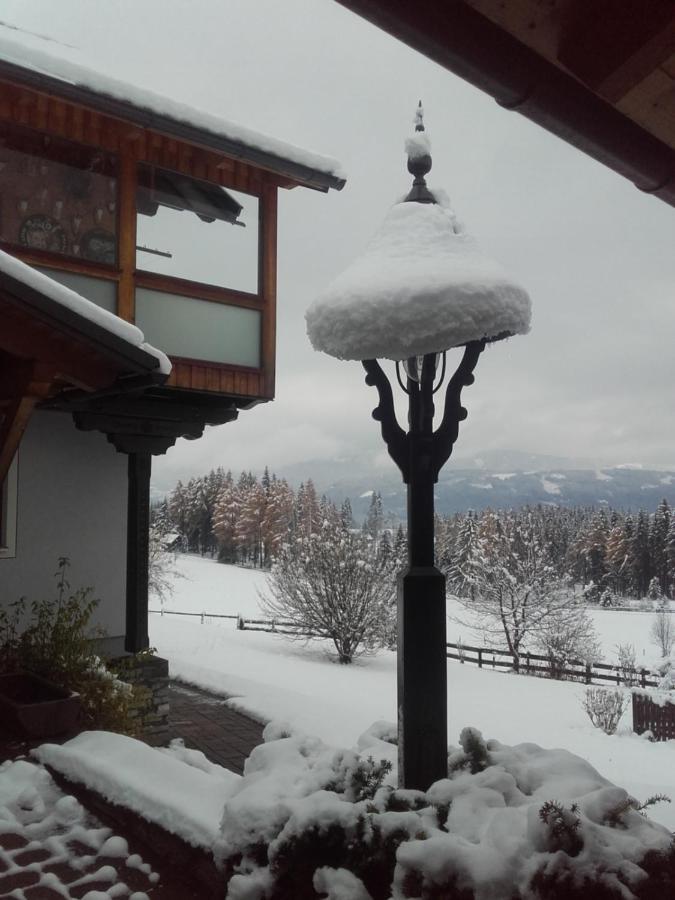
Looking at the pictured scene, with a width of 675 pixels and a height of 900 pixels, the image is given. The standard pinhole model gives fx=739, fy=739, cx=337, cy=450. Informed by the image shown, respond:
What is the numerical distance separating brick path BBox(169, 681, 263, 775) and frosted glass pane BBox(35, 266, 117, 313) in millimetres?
4298

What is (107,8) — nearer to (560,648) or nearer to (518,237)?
(560,648)

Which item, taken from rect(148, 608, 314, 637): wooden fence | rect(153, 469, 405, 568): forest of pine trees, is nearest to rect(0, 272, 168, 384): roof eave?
rect(148, 608, 314, 637): wooden fence

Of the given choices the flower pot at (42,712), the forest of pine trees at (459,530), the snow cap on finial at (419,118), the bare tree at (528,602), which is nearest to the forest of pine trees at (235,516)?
the forest of pine trees at (459,530)

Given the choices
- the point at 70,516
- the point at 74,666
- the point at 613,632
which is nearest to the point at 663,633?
the point at 613,632

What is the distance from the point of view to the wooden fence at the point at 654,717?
1612 centimetres

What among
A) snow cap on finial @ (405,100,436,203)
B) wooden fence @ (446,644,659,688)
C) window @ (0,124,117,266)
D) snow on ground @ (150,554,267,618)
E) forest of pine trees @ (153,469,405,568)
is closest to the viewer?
snow cap on finial @ (405,100,436,203)

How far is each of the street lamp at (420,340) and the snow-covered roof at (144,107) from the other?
4.03 metres

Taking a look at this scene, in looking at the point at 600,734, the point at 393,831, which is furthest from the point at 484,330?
the point at 600,734

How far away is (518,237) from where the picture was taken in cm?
5841

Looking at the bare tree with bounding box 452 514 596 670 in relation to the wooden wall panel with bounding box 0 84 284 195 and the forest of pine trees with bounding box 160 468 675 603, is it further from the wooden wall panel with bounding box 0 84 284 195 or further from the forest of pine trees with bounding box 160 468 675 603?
the wooden wall panel with bounding box 0 84 284 195

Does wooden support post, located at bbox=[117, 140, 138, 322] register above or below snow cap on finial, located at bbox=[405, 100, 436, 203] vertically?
above

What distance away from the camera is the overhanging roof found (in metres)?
1.63

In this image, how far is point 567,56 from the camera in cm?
171

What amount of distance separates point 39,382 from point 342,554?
18732mm
